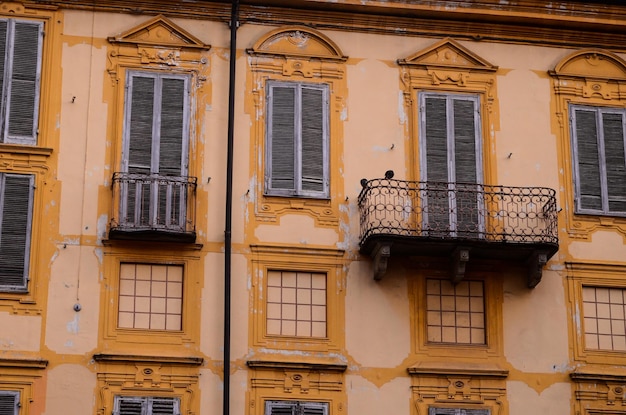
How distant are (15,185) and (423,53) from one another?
855 centimetres

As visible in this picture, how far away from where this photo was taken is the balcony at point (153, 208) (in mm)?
26828

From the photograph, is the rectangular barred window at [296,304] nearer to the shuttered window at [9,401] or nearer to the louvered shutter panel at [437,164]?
the louvered shutter panel at [437,164]

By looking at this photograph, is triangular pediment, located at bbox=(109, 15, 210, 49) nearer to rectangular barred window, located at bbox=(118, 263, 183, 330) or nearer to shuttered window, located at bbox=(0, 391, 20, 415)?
rectangular barred window, located at bbox=(118, 263, 183, 330)

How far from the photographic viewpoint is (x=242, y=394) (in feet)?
87.0

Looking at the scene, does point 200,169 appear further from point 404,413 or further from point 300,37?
point 404,413

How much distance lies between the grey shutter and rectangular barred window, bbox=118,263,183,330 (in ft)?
10.7

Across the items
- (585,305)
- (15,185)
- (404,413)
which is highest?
(15,185)

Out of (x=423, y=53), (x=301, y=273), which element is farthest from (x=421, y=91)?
(x=301, y=273)

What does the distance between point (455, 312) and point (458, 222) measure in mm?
1738

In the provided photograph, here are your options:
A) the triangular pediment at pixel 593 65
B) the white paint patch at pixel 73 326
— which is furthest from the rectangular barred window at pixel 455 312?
the white paint patch at pixel 73 326

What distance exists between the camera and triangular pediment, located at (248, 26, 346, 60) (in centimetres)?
2888

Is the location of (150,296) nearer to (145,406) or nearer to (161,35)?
(145,406)

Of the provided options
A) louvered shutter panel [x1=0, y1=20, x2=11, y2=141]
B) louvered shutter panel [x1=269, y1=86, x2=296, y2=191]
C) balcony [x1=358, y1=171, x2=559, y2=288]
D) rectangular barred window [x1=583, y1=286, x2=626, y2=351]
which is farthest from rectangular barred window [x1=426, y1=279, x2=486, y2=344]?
louvered shutter panel [x1=0, y1=20, x2=11, y2=141]

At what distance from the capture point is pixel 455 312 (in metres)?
27.8
